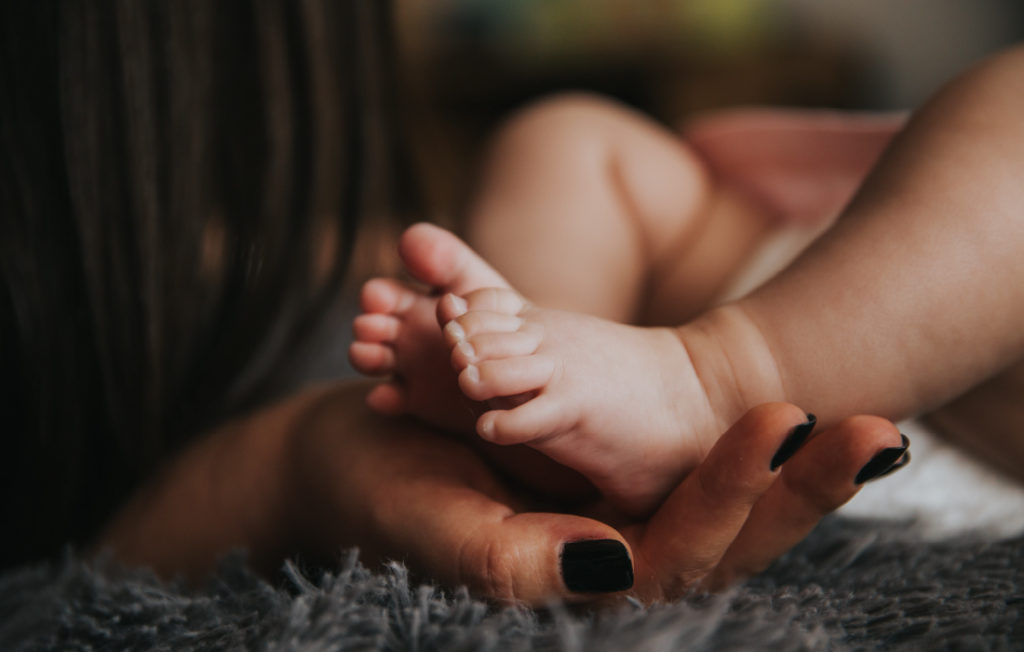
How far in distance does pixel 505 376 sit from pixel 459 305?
0.05 m

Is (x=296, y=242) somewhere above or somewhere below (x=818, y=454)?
above

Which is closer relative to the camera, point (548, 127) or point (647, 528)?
point (647, 528)

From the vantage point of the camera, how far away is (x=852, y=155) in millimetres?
736

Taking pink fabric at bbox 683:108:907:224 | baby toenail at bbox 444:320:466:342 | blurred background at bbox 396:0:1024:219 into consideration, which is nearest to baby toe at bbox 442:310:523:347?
baby toenail at bbox 444:320:466:342

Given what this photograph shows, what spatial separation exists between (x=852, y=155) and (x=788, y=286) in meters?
0.39

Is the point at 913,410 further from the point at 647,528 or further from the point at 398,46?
the point at 398,46

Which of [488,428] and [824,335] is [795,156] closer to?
[824,335]

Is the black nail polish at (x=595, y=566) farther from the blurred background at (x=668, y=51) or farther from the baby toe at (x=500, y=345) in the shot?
the blurred background at (x=668, y=51)

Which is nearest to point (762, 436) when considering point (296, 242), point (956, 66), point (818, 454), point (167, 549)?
point (818, 454)

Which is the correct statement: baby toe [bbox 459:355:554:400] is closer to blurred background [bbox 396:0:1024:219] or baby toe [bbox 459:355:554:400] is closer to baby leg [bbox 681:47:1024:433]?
baby leg [bbox 681:47:1024:433]

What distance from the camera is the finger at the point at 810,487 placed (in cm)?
32

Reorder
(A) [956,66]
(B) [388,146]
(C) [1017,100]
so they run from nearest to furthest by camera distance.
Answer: (C) [1017,100], (B) [388,146], (A) [956,66]

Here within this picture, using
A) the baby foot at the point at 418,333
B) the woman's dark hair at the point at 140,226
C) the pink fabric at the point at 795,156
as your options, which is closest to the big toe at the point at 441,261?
the baby foot at the point at 418,333

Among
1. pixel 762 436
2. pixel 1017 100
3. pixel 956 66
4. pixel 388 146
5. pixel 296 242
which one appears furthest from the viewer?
pixel 956 66
